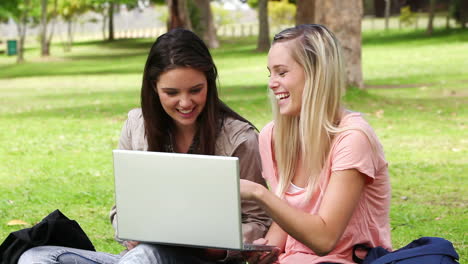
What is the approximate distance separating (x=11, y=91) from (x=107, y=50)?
2619 centimetres

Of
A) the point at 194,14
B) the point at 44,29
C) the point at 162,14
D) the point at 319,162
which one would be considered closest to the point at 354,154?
the point at 319,162

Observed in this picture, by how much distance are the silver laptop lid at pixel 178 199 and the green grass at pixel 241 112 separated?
9.67 feet

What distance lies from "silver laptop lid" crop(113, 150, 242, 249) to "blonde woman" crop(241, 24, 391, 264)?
0.17 m

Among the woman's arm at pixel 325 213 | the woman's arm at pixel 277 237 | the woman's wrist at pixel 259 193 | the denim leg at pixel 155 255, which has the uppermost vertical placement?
the woman's wrist at pixel 259 193

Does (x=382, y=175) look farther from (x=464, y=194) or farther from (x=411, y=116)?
(x=411, y=116)

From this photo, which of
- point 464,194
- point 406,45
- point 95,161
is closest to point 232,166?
point 464,194

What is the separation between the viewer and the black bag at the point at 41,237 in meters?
3.70

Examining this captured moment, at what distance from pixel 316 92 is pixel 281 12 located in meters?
54.9

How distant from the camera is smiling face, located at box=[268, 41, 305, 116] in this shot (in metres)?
3.41

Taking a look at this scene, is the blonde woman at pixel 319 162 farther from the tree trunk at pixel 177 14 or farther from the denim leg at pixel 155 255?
the tree trunk at pixel 177 14

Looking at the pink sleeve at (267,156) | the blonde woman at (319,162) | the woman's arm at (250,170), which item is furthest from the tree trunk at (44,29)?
the blonde woman at (319,162)

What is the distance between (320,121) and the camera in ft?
11.1

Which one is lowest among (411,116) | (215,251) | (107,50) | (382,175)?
(107,50)

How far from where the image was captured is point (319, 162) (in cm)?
343
